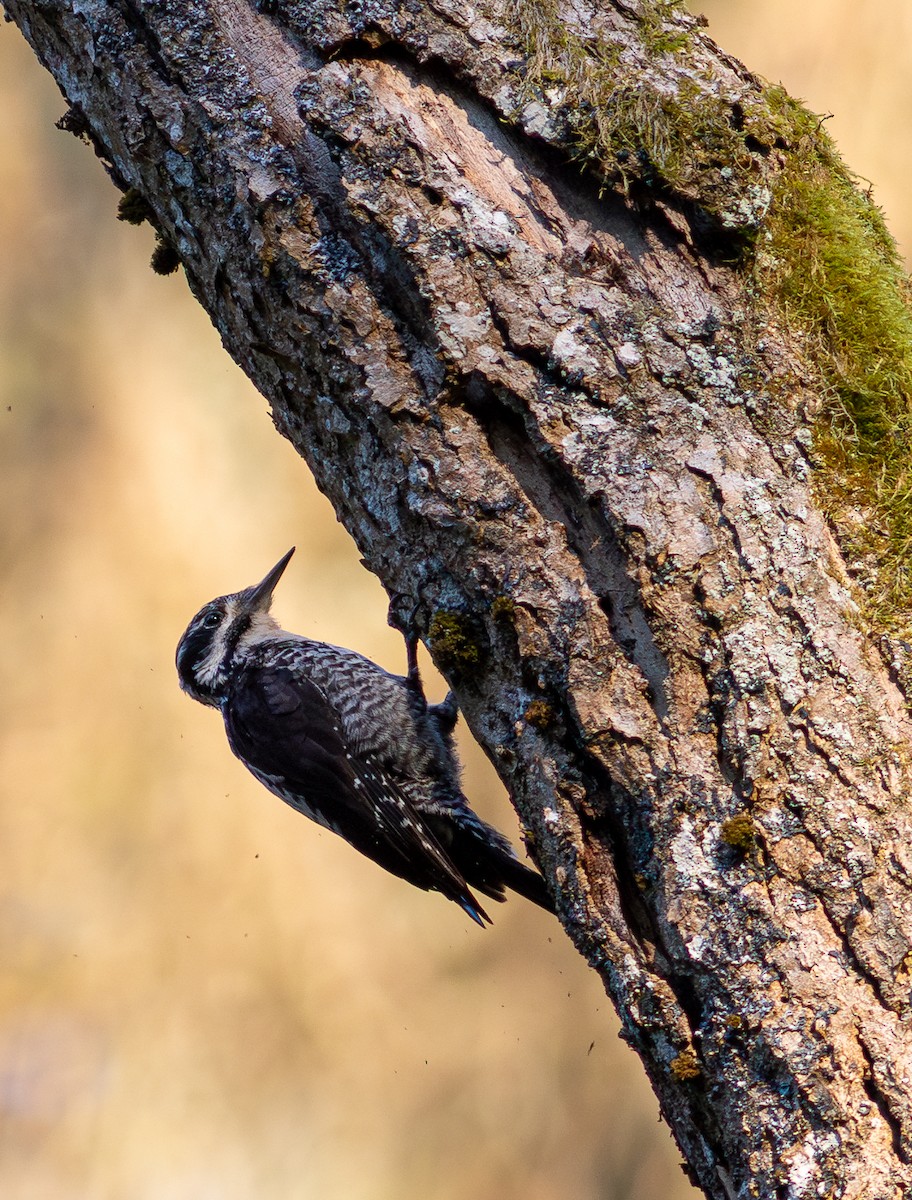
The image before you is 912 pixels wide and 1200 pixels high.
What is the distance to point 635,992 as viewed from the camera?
1.58 metres

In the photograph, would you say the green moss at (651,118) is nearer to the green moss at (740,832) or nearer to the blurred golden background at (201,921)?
the green moss at (740,832)

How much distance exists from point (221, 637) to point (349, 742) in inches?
26.8

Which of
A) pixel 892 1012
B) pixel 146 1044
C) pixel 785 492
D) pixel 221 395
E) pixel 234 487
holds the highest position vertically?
pixel 221 395

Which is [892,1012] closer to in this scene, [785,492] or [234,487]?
[785,492]

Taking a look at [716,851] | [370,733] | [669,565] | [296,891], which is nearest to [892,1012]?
[716,851]

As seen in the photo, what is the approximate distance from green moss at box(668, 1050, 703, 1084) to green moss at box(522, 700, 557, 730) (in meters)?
0.52

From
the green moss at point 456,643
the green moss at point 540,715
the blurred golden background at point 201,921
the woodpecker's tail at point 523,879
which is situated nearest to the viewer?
the green moss at point 540,715

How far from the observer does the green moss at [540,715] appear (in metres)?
1.72

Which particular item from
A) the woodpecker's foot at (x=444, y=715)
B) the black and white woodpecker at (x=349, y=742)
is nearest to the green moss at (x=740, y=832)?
the black and white woodpecker at (x=349, y=742)

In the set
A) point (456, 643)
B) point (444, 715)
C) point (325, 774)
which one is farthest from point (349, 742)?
point (456, 643)

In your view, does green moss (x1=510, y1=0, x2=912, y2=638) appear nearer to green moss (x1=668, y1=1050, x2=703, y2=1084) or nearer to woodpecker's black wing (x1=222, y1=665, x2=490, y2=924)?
green moss (x1=668, y1=1050, x2=703, y2=1084)

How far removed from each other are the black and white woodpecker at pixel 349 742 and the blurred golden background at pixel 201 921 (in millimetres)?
→ 383

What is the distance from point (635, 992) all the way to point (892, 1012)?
0.35 metres

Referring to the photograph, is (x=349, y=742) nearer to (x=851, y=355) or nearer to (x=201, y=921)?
(x=201, y=921)
